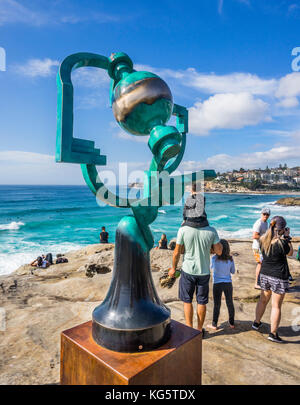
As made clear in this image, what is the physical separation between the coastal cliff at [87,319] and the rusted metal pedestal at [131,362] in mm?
837

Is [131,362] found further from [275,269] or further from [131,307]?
[275,269]

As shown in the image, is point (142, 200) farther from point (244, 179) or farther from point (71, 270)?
point (244, 179)

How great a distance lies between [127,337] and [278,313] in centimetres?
258

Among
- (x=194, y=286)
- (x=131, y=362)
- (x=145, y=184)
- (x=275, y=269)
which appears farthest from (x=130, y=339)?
(x=275, y=269)

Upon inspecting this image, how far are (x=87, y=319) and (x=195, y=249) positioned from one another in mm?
2036

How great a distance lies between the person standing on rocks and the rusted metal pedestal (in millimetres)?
1261

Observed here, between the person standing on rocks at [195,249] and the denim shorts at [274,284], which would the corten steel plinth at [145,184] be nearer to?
the person standing on rocks at [195,249]

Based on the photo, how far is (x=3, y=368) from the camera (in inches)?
117

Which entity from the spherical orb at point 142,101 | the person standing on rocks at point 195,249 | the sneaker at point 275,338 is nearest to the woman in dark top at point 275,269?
the sneaker at point 275,338

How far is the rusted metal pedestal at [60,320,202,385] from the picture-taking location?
1.79 meters

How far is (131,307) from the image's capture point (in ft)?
6.86

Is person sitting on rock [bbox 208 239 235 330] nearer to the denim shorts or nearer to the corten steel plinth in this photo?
the denim shorts

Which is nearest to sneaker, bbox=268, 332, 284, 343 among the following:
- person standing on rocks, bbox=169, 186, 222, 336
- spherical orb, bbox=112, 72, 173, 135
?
person standing on rocks, bbox=169, 186, 222, 336
